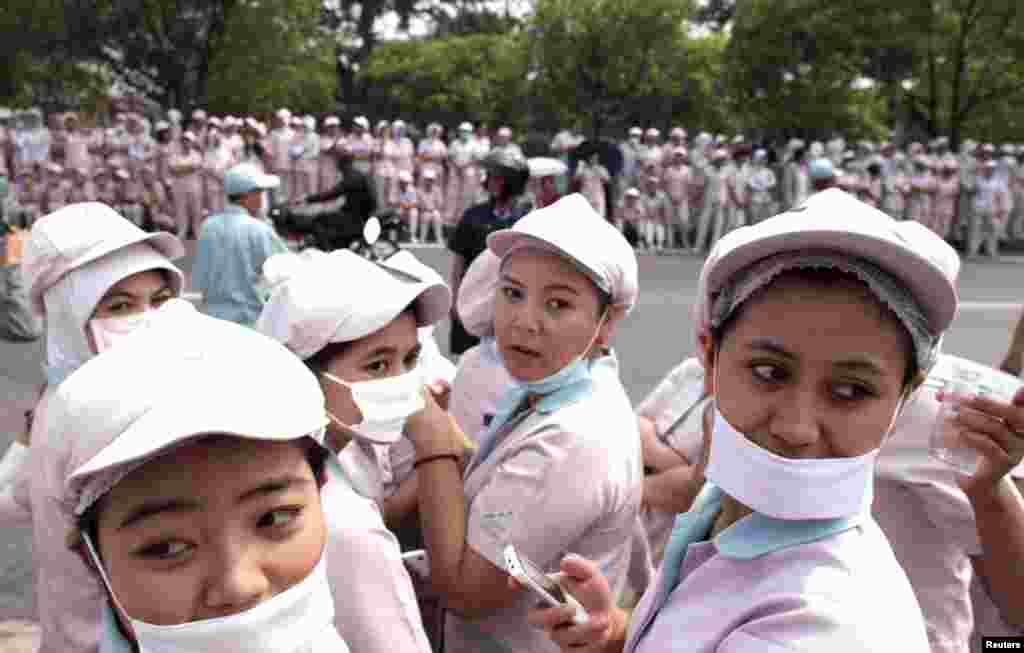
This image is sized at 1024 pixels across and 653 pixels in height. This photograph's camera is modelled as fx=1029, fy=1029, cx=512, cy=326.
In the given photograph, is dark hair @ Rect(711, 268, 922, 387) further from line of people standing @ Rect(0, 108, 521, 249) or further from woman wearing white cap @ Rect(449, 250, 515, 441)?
line of people standing @ Rect(0, 108, 521, 249)

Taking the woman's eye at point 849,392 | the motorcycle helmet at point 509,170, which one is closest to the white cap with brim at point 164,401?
the woman's eye at point 849,392

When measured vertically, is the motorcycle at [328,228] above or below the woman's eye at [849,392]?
below

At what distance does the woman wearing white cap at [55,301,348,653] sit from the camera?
1397 millimetres

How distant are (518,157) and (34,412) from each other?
437 centimetres

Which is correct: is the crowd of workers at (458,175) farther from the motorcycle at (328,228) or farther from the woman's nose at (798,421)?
the woman's nose at (798,421)

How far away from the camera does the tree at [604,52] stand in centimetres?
2653

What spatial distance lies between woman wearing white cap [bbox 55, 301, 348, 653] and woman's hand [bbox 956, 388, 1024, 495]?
117cm

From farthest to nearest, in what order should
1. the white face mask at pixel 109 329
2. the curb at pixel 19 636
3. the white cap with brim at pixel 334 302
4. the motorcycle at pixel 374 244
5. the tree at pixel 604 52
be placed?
the tree at pixel 604 52, the motorcycle at pixel 374 244, the curb at pixel 19 636, the white face mask at pixel 109 329, the white cap with brim at pixel 334 302

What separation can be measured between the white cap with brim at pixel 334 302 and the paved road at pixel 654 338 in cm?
279

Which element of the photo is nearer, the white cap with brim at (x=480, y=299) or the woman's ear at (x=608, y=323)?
the woman's ear at (x=608, y=323)

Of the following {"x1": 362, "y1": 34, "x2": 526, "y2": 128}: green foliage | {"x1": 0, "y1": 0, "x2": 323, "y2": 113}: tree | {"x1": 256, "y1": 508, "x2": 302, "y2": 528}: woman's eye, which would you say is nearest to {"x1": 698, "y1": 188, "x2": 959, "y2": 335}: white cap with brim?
{"x1": 256, "y1": 508, "x2": 302, "y2": 528}: woman's eye

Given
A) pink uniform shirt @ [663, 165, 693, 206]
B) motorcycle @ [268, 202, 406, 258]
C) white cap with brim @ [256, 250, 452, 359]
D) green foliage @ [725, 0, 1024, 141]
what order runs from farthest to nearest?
green foliage @ [725, 0, 1024, 141] → pink uniform shirt @ [663, 165, 693, 206] → motorcycle @ [268, 202, 406, 258] → white cap with brim @ [256, 250, 452, 359]

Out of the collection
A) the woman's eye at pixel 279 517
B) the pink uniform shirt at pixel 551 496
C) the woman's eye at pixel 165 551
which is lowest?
the pink uniform shirt at pixel 551 496

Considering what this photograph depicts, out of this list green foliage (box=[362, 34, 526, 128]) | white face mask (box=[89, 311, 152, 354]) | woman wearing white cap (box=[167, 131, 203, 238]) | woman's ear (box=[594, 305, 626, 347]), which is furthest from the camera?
green foliage (box=[362, 34, 526, 128])
